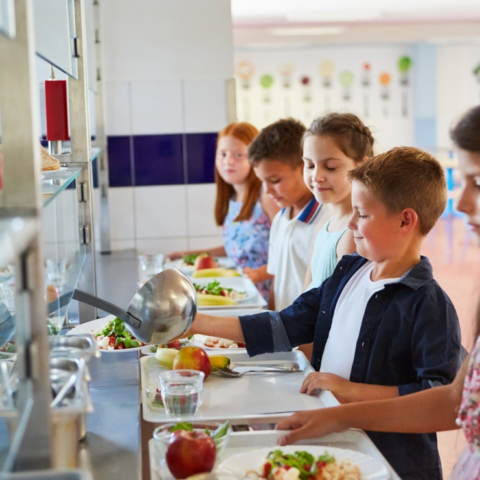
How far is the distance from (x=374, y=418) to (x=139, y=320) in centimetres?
45

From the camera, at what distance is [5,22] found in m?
0.69

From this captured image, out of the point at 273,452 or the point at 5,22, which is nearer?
the point at 5,22

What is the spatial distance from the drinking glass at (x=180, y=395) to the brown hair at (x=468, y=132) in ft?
1.94

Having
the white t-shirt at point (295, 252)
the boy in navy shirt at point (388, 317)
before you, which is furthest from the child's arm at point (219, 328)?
the white t-shirt at point (295, 252)

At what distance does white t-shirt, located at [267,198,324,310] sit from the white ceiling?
224 inches

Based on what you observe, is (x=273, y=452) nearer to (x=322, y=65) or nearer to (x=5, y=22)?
(x=5, y=22)

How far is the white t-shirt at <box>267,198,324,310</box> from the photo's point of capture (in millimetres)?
2285

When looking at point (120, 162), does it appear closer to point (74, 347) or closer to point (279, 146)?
point (279, 146)

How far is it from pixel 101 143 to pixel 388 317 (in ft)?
6.96

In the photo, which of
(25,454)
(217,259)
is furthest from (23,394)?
(217,259)

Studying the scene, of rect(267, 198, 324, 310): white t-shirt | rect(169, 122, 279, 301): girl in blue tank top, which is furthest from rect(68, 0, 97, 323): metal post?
rect(169, 122, 279, 301): girl in blue tank top

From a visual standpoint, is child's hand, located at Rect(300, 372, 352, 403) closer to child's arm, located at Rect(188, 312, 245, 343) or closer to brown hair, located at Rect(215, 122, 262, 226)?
child's arm, located at Rect(188, 312, 245, 343)

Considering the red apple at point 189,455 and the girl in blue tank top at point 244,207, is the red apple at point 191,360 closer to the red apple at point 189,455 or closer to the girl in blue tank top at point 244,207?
the red apple at point 189,455

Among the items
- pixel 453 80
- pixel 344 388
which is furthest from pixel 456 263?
pixel 344 388
